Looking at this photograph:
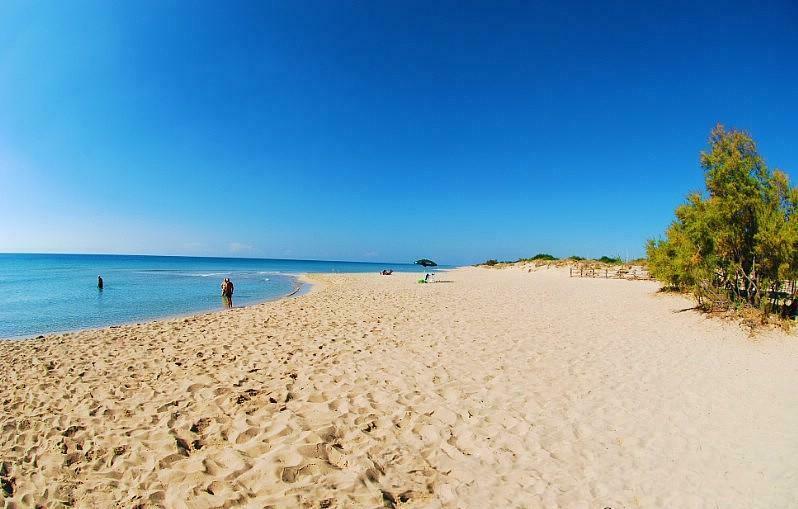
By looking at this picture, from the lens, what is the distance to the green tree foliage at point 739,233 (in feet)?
35.9

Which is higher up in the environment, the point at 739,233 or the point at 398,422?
the point at 739,233

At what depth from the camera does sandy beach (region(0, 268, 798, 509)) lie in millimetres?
3664

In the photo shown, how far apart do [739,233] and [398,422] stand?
13.2m

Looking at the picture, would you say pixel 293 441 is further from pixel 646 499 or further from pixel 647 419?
pixel 647 419

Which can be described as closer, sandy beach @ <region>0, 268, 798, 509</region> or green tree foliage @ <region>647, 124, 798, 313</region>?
sandy beach @ <region>0, 268, 798, 509</region>

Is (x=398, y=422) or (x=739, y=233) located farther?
(x=739, y=233)

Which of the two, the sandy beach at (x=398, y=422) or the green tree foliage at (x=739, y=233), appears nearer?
the sandy beach at (x=398, y=422)

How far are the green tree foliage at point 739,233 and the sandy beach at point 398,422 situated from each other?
2507mm

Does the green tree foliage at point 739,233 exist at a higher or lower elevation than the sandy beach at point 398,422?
higher

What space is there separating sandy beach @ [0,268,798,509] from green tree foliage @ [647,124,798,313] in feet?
8.23

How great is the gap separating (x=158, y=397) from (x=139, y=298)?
2010 centimetres

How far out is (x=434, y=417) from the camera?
5164 millimetres

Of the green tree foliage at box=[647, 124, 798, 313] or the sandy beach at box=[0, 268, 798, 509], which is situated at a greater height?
the green tree foliage at box=[647, 124, 798, 313]

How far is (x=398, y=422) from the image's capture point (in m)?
4.98
